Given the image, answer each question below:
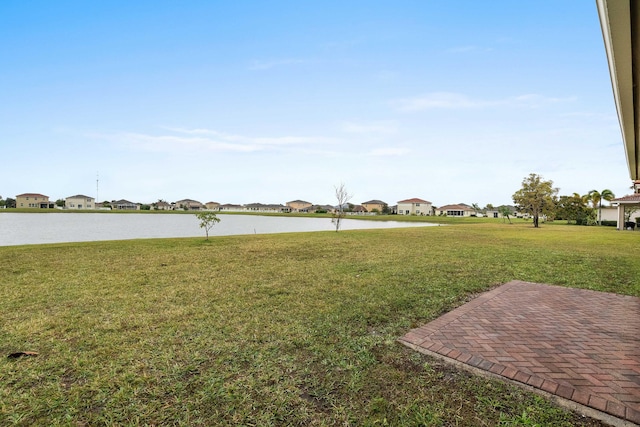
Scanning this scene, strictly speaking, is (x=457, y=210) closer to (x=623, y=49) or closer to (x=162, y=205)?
(x=623, y=49)

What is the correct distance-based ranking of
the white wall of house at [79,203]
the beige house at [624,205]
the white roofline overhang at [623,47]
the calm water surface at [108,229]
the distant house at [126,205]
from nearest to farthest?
the white roofline overhang at [623,47] < the calm water surface at [108,229] < the beige house at [624,205] < the white wall of house at [79,203] < the distant house at [126,205]

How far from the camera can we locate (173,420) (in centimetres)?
212

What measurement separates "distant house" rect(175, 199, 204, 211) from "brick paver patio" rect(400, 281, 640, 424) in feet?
443

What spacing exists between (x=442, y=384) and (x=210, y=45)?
2023 cm

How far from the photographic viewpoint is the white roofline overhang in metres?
1.73

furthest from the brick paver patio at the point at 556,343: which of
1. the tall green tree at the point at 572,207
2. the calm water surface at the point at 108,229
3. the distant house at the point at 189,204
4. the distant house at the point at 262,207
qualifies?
the distant house at the point at 262,207

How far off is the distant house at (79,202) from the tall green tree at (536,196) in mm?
128268

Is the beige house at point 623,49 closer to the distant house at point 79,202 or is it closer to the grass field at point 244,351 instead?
the grass field at point 244,351

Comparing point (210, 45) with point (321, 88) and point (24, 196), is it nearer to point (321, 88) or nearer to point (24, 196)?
point (321, 88)

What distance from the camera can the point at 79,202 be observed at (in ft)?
352

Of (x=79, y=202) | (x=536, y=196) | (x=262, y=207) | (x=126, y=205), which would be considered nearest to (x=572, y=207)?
(x=536, y=196)

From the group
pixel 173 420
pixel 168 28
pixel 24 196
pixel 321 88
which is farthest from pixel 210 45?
pixel 24 196

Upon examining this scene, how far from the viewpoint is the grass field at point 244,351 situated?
7.28 ft

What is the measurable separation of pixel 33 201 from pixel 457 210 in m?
143
